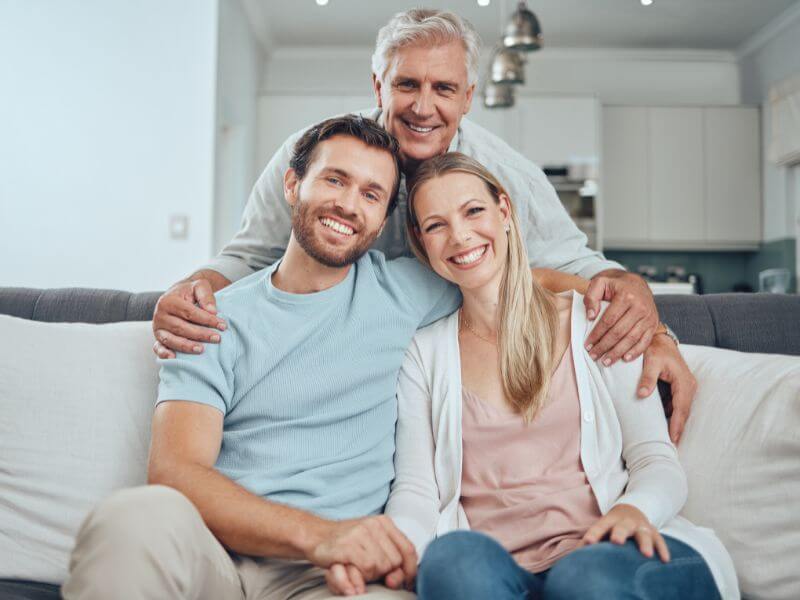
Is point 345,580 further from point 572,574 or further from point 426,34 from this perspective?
point 426,34

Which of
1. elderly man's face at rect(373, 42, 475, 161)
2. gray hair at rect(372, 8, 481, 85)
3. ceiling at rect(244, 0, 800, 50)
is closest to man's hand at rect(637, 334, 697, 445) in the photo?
elderly man's face at rect(373, 42, 475, 161)

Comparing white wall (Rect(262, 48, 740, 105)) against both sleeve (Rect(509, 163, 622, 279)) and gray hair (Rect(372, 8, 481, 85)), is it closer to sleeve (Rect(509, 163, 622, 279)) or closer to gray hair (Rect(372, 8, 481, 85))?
gray hair (Rect(372, 8, 481, 85))

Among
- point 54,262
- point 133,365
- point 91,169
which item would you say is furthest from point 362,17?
point 133,365

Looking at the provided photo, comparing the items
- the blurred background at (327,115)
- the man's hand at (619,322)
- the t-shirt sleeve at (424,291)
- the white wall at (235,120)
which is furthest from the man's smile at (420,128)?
the white wall at (235,120)

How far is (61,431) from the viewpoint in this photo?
1.53m

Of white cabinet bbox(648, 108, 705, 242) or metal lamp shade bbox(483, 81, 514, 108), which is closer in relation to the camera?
metal lamp shade bbox(483, 81, 514, 108)

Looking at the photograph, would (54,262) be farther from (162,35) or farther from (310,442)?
(310,442)

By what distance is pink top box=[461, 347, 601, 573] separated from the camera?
1333 millimetres

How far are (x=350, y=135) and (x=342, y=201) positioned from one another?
15 centimetres

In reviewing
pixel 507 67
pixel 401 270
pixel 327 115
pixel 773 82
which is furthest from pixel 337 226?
pixel 773 82

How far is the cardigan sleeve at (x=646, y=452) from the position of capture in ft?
4.12

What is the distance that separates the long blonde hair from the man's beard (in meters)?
0.14

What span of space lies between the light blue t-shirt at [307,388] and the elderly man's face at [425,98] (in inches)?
18.9

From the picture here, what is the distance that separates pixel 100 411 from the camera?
5.09 feet
